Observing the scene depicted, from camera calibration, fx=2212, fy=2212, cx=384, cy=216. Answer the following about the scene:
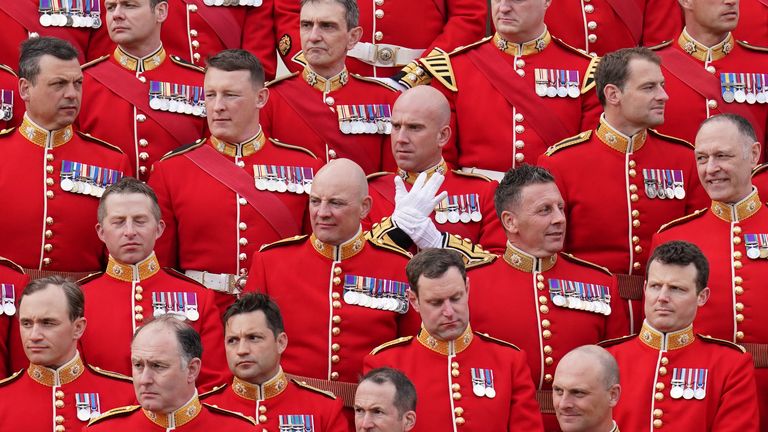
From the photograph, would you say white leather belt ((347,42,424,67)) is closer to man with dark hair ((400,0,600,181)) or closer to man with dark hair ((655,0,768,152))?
man with dark hair ((400,0,600,181))

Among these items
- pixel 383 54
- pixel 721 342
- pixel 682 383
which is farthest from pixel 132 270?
pixel 721 342

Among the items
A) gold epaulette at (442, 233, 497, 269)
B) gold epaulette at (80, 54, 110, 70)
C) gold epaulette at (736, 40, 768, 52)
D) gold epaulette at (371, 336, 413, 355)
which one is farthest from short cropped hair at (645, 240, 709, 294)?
gold epaulette at (80, 54, 110, 70)

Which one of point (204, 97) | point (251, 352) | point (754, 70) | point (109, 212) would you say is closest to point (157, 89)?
point (204, 97)

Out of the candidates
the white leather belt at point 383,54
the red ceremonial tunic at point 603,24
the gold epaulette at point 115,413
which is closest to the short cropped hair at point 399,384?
the gold epaulette at point 115,413

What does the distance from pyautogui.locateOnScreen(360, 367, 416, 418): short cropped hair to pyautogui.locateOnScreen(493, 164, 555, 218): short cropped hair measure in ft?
3.67

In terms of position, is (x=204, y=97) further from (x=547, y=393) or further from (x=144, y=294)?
(x=547, y=393)

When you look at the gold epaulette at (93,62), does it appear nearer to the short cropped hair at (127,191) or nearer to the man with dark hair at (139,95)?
the man with dark hair at (139,95)

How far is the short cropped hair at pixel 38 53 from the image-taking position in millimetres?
9305

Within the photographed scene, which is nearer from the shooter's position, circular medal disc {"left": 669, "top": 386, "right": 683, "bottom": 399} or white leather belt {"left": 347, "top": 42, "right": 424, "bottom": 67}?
circular medal disc {"left": 669, "top": 386, "right": 683, "bottom": 399}

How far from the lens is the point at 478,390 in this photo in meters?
8.69

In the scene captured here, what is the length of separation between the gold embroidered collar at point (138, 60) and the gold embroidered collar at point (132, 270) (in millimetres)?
1227

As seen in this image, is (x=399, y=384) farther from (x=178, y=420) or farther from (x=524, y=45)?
(x=524, y=45)

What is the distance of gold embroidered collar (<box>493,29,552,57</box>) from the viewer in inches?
395

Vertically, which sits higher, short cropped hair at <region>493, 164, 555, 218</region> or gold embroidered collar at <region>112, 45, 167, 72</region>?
gold embroidered collar at <region>112, 45, 167, 72</region>
